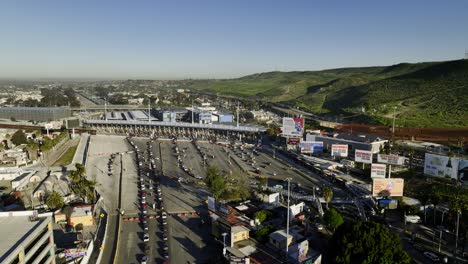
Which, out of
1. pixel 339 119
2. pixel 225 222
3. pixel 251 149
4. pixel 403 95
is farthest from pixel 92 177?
pixel 403 95

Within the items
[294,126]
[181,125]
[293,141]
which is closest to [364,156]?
[293,141]

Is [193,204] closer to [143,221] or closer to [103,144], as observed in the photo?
[143,221]

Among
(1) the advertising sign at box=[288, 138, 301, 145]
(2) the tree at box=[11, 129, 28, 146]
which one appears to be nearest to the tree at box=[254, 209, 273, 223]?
(1) the advertising sign at box=[288, 138, 301, 145]

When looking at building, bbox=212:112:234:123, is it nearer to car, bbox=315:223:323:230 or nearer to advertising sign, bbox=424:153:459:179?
advertising sign, bbox=424:153:459:179

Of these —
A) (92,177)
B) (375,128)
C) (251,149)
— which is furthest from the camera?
(375,128)

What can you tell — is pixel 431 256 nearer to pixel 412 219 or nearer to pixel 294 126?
pixel 412 219

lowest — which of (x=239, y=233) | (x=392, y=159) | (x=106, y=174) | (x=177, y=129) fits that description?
(x=106, y=174)
